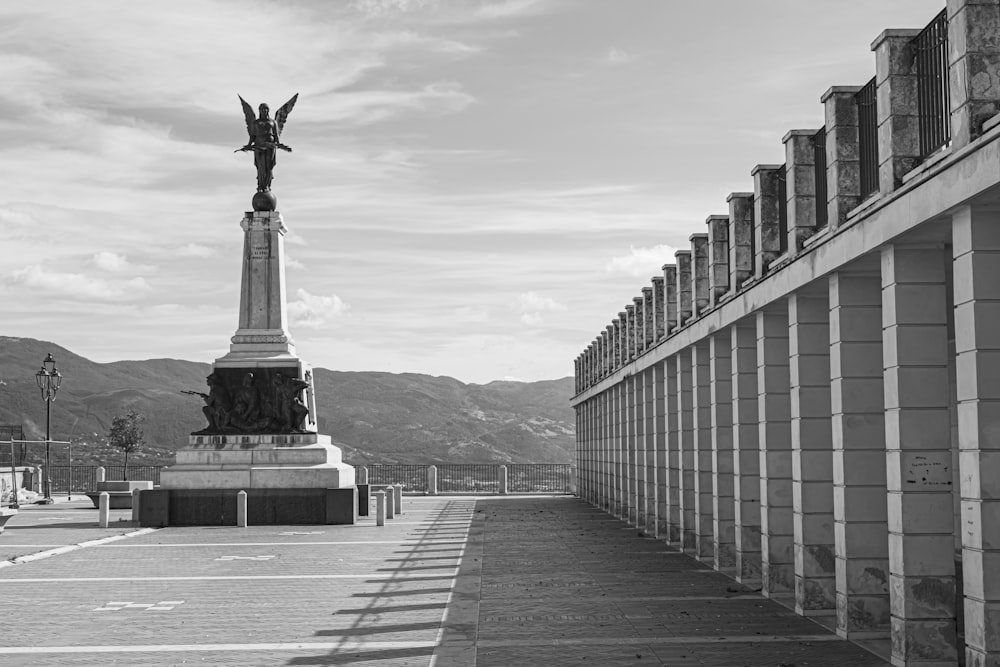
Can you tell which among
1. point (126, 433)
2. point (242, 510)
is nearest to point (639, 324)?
point (242, 510)

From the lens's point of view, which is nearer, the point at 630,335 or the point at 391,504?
the point at 630,335

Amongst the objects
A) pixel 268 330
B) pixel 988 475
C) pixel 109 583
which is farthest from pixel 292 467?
pixel 988 475

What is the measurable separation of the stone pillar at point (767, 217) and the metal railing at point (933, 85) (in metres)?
5.39

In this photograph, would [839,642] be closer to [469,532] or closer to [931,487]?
[931,487]

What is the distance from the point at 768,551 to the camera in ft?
57.5

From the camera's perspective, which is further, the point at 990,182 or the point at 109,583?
the point at 109,583

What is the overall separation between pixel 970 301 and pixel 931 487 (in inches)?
95.3

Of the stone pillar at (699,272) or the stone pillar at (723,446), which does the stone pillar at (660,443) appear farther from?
the stone pillar at (723,446)

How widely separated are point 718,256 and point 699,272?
1562 millimetres

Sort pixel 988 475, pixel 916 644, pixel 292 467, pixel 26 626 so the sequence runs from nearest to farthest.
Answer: pixel 988 475 → pixel 916 644 → pixel 26 626 → pixel 292 467

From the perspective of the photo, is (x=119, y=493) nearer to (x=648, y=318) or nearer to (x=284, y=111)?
(x=284, y=111)

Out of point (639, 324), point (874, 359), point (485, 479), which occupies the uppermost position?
point (639, 324)

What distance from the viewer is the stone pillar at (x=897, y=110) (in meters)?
12.4

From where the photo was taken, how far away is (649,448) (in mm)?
30000
